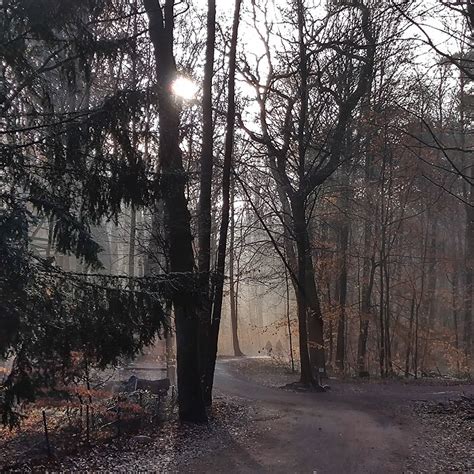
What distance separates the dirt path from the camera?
834cm

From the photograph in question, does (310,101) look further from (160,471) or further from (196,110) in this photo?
(160,471)

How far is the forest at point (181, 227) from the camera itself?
6.63 m

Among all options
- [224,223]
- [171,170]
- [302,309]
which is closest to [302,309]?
[302,309]

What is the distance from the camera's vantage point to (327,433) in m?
10.4

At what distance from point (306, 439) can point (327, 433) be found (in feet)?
2.12

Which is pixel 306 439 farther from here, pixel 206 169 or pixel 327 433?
pixel 206 169

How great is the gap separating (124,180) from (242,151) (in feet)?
41.5

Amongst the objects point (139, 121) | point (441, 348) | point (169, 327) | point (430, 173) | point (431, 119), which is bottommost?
point (441, 348)

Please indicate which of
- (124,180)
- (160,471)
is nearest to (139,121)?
(124,180)

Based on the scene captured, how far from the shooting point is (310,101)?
16.9m

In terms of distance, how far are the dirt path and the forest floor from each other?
2 cm

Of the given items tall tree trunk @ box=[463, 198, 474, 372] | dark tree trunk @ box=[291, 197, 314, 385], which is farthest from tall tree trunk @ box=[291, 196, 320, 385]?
tall tree trunk @ box=[463, 198, 474, 372]

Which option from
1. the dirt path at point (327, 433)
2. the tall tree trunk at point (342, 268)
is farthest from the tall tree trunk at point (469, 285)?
the dirt path at point (327, 433)

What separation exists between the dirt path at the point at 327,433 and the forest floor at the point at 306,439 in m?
0.02
